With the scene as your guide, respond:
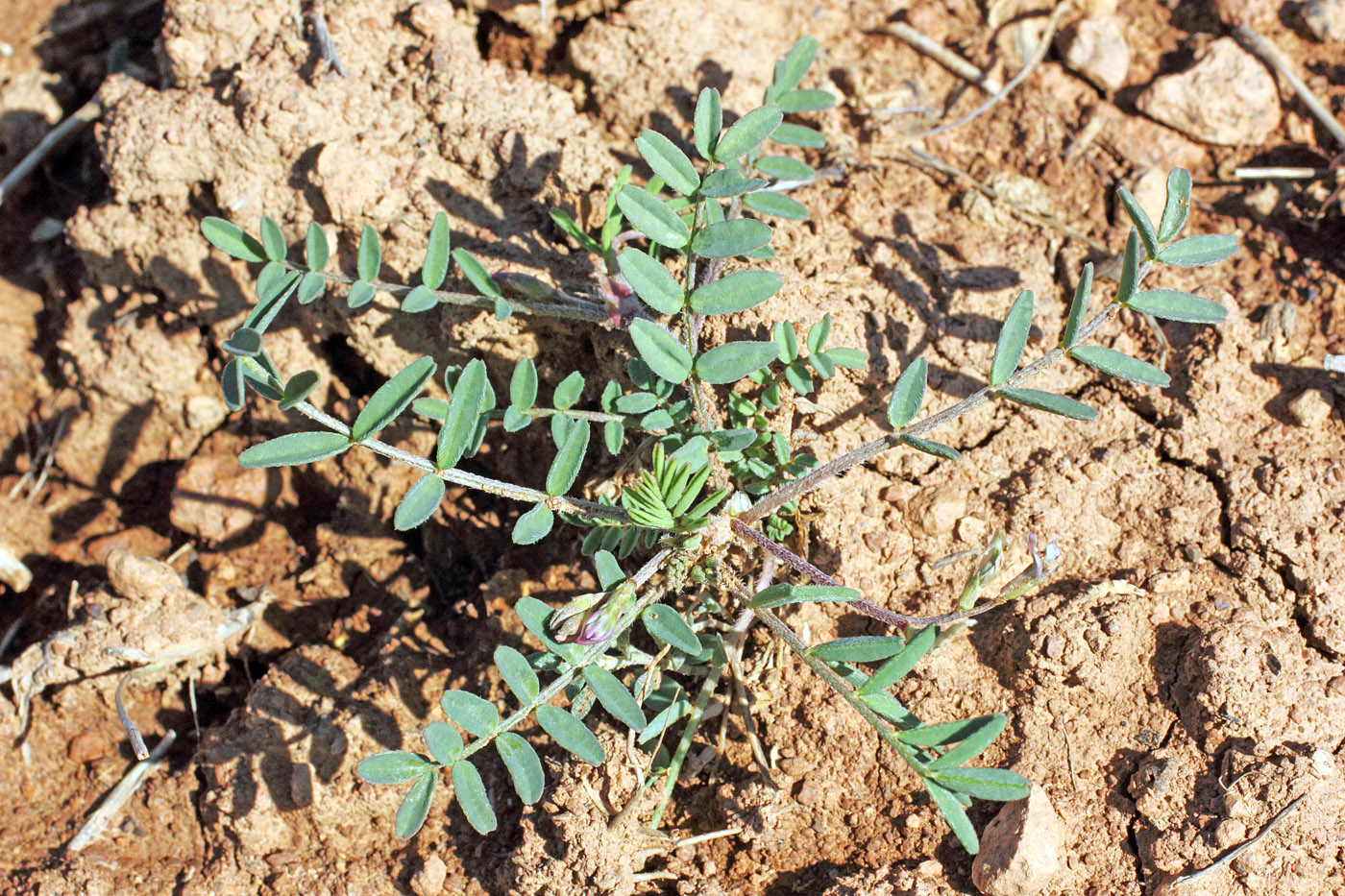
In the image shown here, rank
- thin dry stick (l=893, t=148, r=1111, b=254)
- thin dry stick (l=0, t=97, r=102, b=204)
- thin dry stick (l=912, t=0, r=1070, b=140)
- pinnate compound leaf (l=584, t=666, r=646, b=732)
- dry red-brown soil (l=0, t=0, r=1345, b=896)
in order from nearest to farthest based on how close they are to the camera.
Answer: pinnate compound leaf (l=584, t=666, r=646, b=732)
dry red-brown soil (l=0, t=0, r=1345, b=896)
thin dry stick (l=893, t=148, r=1111, b=254)
thin dry stick (l=912, t=0, r=1070, b=140)
thin dry stick (l=0, t=97, r=102, b=204)

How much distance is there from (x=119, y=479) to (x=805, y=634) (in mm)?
2440

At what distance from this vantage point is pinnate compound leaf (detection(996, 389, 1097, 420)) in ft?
6.79

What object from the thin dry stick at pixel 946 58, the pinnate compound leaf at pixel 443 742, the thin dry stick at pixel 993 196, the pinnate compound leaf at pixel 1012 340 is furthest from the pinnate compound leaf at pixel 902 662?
the thin dry stick at pixel 946 58

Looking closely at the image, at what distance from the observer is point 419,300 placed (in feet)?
8.32

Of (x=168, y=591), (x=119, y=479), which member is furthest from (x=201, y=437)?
(x=168, y=591)

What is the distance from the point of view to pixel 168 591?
279cm

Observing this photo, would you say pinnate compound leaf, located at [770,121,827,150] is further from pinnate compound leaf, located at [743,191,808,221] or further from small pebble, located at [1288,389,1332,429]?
small pebble, located at [1288,389,1332,429]

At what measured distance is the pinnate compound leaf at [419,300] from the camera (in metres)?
2.52

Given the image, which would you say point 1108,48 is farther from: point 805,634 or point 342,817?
point 342,817

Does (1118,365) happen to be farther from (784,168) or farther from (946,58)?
(946,58)

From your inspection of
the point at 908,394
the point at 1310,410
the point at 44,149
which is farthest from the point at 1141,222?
the point at 44,149

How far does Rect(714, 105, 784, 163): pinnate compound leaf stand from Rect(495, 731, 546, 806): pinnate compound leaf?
1.39 metres

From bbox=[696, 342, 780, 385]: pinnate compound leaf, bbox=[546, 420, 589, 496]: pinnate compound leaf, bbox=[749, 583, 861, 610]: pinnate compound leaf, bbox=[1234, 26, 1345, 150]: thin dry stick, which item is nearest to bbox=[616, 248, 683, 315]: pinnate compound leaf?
bbox=[696, 342, 780, 385]: pinnate compound leaf

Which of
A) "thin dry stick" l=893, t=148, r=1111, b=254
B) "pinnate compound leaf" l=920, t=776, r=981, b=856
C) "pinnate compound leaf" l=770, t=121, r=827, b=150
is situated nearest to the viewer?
"pinnate compound leaf" l=920, t=776, r=981, b=856
